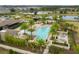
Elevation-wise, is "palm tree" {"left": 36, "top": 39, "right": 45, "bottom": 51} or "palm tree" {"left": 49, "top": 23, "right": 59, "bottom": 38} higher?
"palm tree" {"left": 49, "top": 23, "right": 59, "bottom": 38}

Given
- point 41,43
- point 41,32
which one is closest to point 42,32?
point 41,32

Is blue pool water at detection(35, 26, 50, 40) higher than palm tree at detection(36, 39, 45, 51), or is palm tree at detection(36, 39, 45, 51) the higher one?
blue pool water at detection(35, 26, 50, 40)

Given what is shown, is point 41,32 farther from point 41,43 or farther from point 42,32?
point 41,43

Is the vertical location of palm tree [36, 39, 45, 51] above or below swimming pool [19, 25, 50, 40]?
below

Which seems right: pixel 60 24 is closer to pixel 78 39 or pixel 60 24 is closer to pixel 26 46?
pixel 78 39

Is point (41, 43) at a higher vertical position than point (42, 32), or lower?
lower

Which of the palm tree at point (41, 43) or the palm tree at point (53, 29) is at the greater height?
the palm tree at point (53, 29)

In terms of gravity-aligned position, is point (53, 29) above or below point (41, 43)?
above
